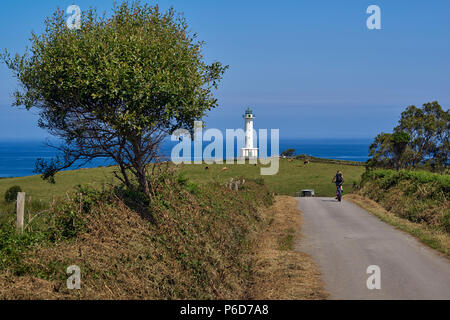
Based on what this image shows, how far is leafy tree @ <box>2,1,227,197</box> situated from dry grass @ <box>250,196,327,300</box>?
5006mm

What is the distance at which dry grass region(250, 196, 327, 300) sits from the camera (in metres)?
9.83

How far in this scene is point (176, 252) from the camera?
38.7 feet

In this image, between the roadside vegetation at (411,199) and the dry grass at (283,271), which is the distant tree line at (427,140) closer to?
the roadside vegetation at (411,199)

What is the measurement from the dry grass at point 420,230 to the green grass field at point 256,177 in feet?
60.3

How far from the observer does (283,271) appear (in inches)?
463

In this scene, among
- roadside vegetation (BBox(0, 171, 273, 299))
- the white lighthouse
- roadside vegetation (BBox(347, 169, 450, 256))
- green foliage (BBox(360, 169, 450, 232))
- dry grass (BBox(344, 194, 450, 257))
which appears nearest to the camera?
roadside vegetation (BBox(0, 171, 273, 299))

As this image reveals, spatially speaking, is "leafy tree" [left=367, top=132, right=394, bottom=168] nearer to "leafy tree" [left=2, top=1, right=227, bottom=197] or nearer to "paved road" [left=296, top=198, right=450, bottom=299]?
"paved road" [left=296, top=198, right=450, bottom=299]

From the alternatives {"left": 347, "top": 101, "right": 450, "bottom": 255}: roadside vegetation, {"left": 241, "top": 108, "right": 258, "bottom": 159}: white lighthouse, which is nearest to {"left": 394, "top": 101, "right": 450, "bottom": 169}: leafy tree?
{"left": 347, "top": 101, "right": 450, "bottom": 255}: roadside vegetation

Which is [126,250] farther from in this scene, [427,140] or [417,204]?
[427,140]

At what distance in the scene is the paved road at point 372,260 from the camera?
387 inches

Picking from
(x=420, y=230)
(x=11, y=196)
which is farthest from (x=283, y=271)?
(x=11, y=196)

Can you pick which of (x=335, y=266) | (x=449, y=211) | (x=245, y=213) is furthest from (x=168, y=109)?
(x=449, y=211)

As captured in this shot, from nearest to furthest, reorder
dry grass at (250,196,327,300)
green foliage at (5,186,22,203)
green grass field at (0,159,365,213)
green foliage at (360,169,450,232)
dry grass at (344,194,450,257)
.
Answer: dry grass at (250,196,327,300) < dry grass at (344,194,450,257) < green foliage at (360,169,450,232) < green foliage at (5,186,22,203) < green grass field at (0,159,365,213)
